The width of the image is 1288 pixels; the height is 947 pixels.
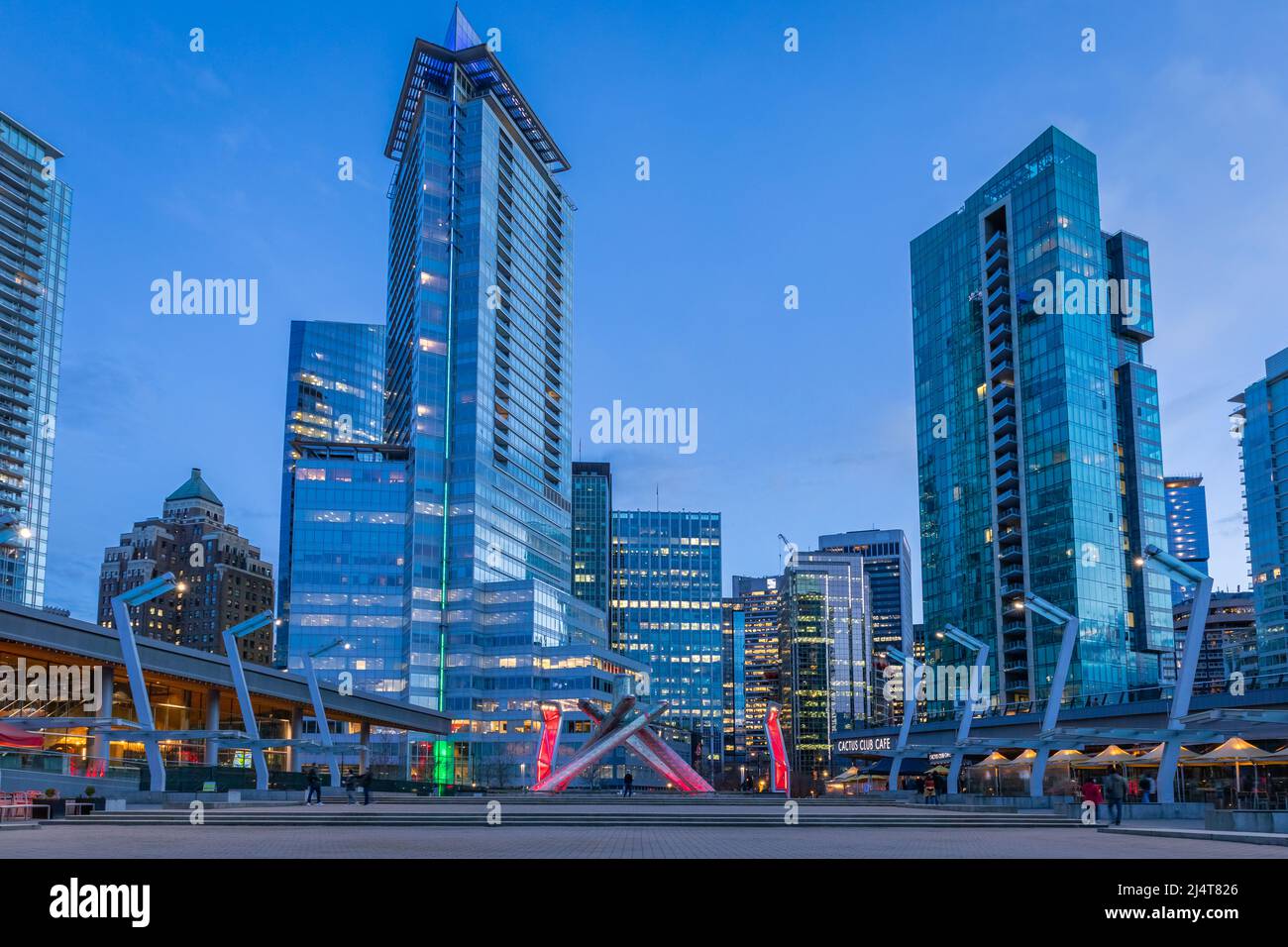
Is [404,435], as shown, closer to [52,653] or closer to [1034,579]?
[1034,579]

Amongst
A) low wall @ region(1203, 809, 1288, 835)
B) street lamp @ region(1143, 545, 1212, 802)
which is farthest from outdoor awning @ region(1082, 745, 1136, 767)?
low wall @ region(1203, 809, 1288, 835)

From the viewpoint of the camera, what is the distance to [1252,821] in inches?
1008

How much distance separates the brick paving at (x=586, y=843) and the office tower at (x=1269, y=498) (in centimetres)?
12029

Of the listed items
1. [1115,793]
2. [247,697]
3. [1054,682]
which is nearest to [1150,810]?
[1115,793]

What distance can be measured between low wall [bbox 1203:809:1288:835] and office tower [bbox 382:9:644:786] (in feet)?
316

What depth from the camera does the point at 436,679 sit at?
134125 millimetres

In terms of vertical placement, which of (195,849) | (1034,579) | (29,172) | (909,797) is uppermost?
(29,172)

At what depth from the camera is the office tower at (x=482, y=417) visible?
134 metres

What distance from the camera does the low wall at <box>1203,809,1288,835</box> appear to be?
2531cm

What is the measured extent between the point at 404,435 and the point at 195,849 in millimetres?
134842

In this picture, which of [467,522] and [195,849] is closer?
[195,849]

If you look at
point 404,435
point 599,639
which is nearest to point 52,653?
point 404,435
